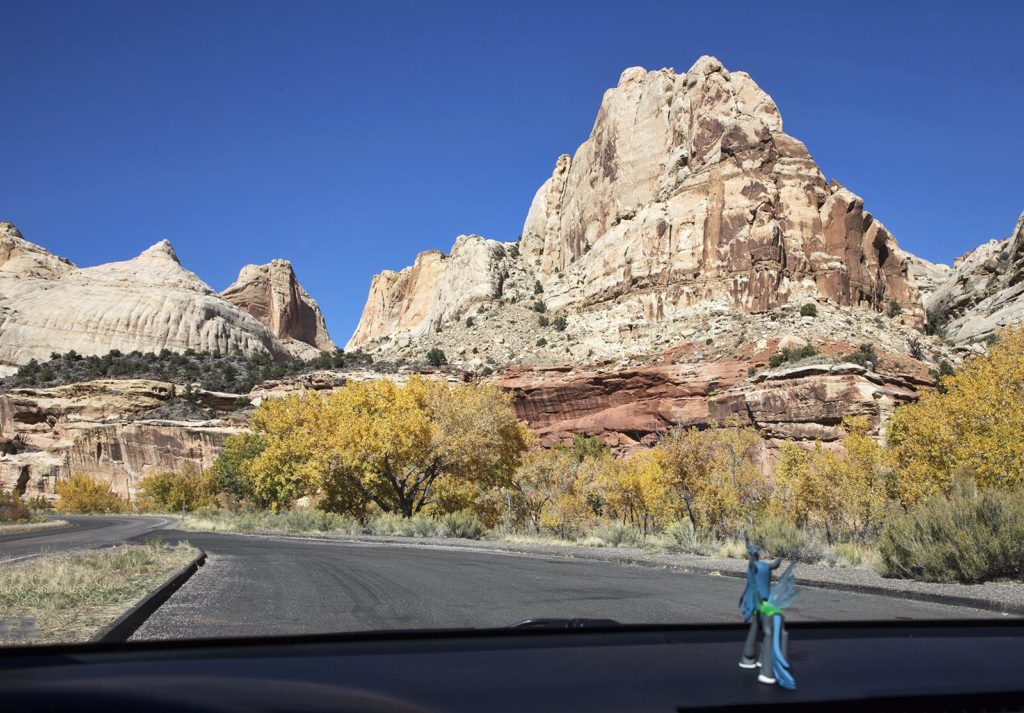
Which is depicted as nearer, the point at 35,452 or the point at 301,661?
the point at 301,661

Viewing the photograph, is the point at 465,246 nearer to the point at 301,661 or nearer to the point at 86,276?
the point at 86,276

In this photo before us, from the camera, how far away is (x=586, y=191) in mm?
104500

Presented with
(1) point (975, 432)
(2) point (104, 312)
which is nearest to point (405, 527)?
(1) point (975, 432)

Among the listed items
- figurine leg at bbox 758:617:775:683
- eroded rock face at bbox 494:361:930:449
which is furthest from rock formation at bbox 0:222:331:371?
figurine leg at bbox 758:617:775:683

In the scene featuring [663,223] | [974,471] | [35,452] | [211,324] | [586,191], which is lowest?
[35,452]

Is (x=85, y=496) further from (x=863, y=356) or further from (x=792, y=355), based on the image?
(x=863, y=356)

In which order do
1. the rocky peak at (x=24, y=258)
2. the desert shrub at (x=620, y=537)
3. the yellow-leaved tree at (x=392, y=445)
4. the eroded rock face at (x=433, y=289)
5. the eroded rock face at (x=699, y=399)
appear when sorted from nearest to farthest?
1. the desert shrub at (x=620, y=537)
2. the yellow-leaved tree at (x=392, y=445)
3. the eroded rock face at (x=699, y=399)
4. the eroded rock face at (x=433, y=289)
5. the rocky peak at (x=24, y=258)

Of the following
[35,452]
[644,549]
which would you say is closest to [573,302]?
[35,452]

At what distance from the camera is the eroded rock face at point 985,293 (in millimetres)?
78438

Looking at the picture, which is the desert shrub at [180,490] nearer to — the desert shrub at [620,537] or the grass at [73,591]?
the desert shrub at [620,537]

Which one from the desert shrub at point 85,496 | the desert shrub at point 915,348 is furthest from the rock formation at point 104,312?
the desert shrub at point 915,348

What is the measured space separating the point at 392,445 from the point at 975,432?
22.4m

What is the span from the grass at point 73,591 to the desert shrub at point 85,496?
63.1 m

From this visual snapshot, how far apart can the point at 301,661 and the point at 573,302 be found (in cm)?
8743
